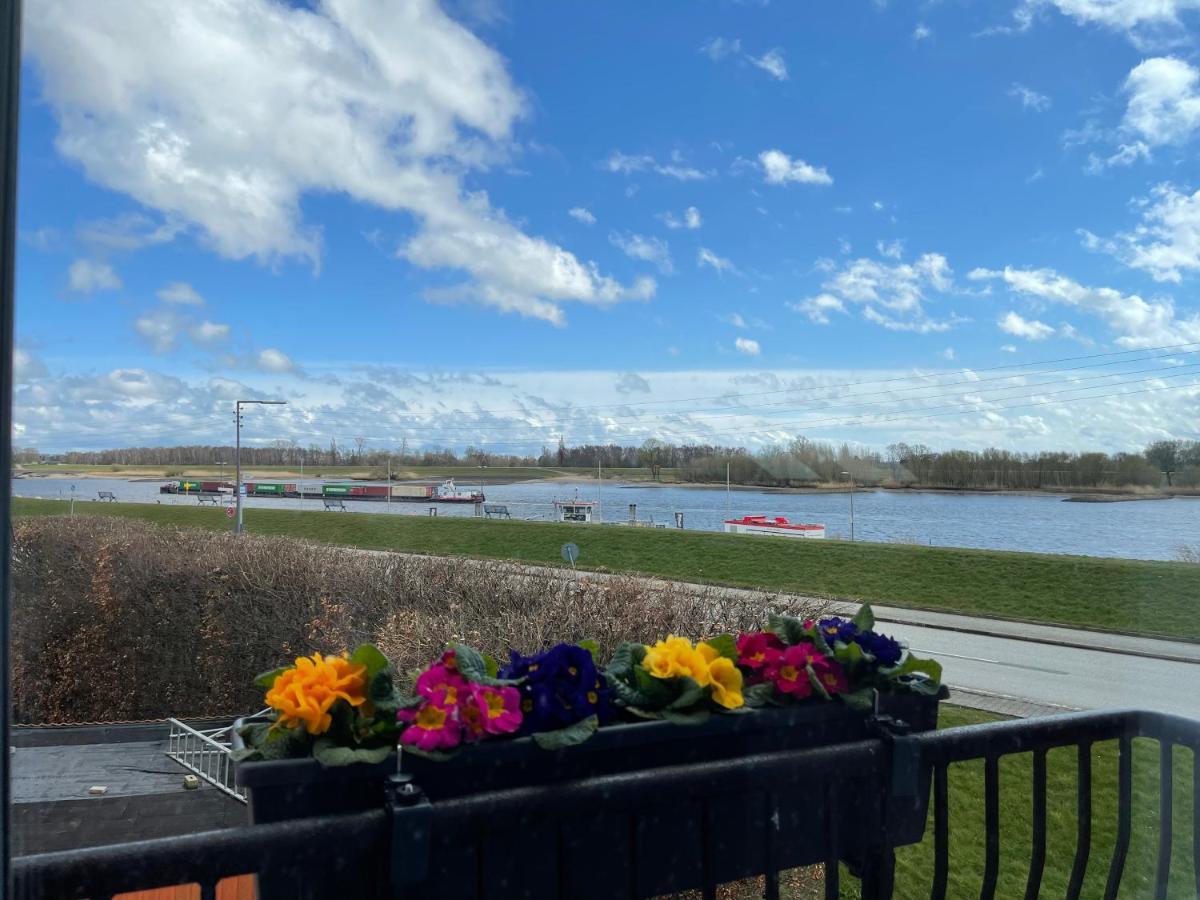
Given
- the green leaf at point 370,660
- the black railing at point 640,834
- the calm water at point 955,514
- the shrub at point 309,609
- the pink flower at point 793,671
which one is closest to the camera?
the black railing at point 640,834

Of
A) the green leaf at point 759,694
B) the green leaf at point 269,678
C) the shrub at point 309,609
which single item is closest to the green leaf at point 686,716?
the green leaf at point 759,694

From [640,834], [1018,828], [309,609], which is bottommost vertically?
[1018,828]

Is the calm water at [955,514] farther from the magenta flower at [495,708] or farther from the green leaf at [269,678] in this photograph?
the magenta flower at [495,708]

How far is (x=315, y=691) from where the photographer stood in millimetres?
993

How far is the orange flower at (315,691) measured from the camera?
38.5 inches

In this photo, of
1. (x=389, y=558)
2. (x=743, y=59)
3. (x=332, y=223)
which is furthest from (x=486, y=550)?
(x=743, y=59)

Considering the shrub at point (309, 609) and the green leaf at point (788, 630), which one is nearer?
the green leaf at point (788, 630)

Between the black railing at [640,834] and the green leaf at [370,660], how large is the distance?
6.8 inches

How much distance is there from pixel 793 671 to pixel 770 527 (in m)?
1.82

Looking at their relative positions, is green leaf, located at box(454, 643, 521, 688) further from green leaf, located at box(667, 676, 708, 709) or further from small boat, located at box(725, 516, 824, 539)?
small boat, located at box(725, 516, 824, 539)

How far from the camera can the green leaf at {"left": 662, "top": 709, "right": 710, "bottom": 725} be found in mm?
1142

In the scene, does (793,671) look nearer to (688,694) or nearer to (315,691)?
(688,694)

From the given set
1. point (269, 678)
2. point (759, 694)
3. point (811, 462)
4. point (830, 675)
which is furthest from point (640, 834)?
point (811, 462)

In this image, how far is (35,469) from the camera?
40.4 inches
